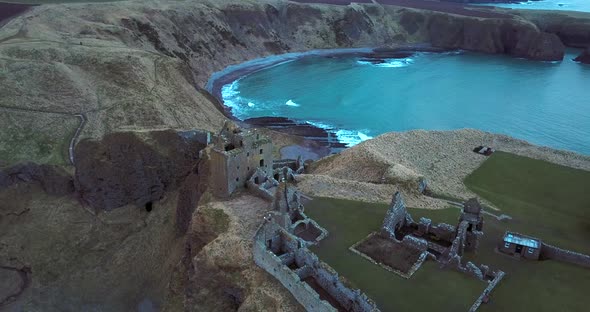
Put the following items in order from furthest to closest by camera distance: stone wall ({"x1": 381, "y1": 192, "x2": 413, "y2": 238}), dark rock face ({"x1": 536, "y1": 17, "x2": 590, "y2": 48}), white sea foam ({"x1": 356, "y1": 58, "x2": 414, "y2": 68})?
1. dark rock face ({"x1": 536, "y1": 17, "x2": 590, "y2": 48})
2. white sea foam ({"x1": 356, "y1": 58, "x2": 414, "y2": 68})
3. stone wall ({"x1": 381, "y1": 192, "x2": 413, "y2": 238})

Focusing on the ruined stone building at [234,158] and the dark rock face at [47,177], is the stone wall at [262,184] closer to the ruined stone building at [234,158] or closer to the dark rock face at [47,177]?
the ruined stone building at [234,158]

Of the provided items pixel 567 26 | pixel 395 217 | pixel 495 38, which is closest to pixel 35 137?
pixel 395 217

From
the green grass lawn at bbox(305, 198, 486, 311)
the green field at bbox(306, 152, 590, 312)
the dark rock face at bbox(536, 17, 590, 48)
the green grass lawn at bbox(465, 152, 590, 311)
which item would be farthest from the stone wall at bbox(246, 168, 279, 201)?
the dark rock face at bbox(536, 17, 590, 48)

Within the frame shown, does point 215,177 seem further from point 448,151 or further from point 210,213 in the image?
point 448,151

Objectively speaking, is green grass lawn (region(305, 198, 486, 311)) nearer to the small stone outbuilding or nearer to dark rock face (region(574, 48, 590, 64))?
the small stone outbuilding

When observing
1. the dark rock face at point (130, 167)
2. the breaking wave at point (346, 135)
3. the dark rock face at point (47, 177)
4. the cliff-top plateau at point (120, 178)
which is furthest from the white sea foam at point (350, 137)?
the dark rock face at point (47, 177)

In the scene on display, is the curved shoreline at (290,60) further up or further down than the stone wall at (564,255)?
further down
